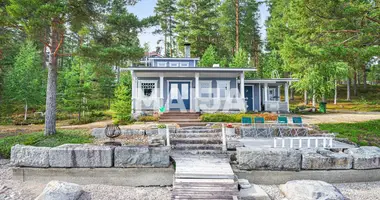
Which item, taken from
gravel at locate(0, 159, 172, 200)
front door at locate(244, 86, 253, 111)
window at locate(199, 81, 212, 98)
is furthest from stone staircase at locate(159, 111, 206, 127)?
gravel at locate(0, 159, 172, 200)

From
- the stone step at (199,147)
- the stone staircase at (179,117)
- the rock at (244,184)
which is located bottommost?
the rock at (244,184)

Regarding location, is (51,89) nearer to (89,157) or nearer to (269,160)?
(89,157)

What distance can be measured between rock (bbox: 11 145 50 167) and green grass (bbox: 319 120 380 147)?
10005mm

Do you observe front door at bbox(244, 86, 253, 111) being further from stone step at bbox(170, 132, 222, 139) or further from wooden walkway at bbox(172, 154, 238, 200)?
wooden walkway at bbox(172, 154, 238, 200)

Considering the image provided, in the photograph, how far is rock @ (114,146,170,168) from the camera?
5531mm

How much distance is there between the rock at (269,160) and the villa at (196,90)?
30.5 feet

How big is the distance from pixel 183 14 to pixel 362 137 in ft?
87.0

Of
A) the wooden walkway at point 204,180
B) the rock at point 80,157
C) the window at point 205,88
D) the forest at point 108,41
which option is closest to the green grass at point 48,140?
the forest at point 108,41

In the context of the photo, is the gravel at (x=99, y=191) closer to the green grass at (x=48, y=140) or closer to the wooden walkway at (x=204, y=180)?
the wooden walkway at (x=204, y=180)

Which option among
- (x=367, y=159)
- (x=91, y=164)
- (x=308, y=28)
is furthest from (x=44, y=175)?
(x=308, y=28)

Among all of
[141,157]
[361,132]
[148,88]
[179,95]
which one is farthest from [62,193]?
[179,95]

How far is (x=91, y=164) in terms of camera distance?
5.51 metres

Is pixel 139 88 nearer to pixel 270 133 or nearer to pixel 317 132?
pixel 270 133

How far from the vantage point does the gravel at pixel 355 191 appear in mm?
4828
